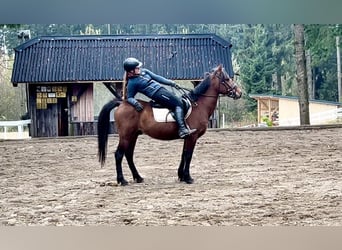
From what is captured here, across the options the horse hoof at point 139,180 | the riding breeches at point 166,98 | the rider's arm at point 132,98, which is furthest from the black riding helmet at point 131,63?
the horse hoof at point 139,180

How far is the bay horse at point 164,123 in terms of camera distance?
3631mm

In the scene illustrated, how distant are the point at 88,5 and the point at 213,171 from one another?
4.59 ft

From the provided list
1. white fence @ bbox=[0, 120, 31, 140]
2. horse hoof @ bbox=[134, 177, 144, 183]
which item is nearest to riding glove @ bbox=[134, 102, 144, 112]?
horse hoof @ bbox=[134, 177, 144, 183]

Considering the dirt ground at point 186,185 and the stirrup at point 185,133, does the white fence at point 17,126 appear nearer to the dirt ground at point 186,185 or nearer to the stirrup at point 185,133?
the dirt ground at point 186,185

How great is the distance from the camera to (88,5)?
11.6ft

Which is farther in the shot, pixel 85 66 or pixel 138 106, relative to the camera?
pixel 85 66

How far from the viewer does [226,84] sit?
12.0ft

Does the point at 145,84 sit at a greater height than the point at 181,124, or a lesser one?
greater

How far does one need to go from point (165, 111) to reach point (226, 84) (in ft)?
1.48

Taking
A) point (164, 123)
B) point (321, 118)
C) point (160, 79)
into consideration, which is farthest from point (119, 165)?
point (321, 118)

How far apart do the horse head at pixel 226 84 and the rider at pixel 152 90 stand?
296 millimetres

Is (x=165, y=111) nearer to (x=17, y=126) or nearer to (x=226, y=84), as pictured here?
(x=226, y=84)

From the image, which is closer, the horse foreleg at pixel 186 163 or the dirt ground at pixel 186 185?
the dirt ground at pixel 186 185

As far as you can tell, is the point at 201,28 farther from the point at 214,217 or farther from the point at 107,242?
the point at 107,242
